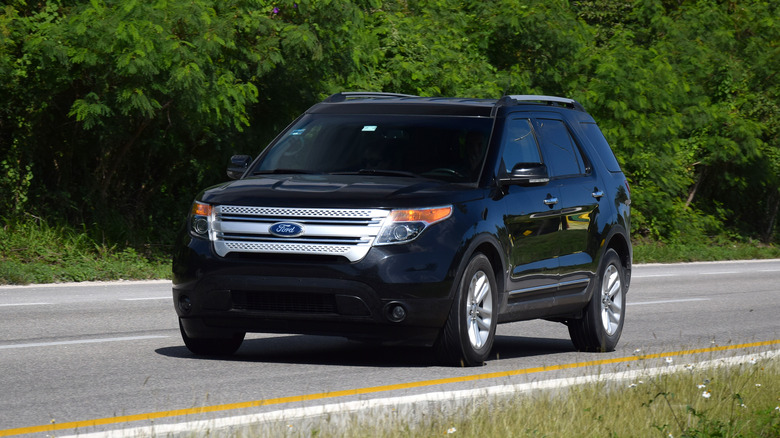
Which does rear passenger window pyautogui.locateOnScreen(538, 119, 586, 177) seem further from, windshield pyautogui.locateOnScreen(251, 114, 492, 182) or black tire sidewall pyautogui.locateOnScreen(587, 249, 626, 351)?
windshield pyautogui.locateOnScreen(251, 114, 492, 182)

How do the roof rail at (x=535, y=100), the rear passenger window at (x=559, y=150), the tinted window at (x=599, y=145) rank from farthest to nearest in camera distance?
the tinted window at (x=599, y=145) < the rear passenger window at (x=559, y=150) < the roof rail at (x=535, y=100)

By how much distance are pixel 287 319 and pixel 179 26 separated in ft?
35.6

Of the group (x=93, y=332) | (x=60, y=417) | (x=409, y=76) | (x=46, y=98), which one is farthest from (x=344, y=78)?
(x=60, y=417)

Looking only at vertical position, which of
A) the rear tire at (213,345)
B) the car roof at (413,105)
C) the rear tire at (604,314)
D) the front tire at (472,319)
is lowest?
the rear tire at (604,314)

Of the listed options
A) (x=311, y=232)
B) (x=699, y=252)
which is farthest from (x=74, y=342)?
(x=699, y=252)

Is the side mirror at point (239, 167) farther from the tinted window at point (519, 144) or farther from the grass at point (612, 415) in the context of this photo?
the grass at point (612, 415)

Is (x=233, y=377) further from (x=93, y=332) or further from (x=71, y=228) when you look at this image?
(x=71, y=228)

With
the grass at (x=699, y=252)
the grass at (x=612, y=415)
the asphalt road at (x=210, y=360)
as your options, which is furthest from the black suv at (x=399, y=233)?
the grass at (x=699, y=252)

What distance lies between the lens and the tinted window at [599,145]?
1150 centimetres

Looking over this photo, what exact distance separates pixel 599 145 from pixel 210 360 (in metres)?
4.43

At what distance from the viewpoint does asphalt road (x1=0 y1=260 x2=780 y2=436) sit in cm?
697

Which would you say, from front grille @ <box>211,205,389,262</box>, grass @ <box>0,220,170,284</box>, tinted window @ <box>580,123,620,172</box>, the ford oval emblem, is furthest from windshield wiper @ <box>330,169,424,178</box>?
grass @ <box>0,220,170,284</box>

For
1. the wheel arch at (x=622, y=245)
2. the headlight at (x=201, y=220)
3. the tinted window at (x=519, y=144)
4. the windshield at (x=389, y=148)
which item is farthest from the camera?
the wheel arch at (x=622, y=245)

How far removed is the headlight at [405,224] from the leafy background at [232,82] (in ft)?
32.5
